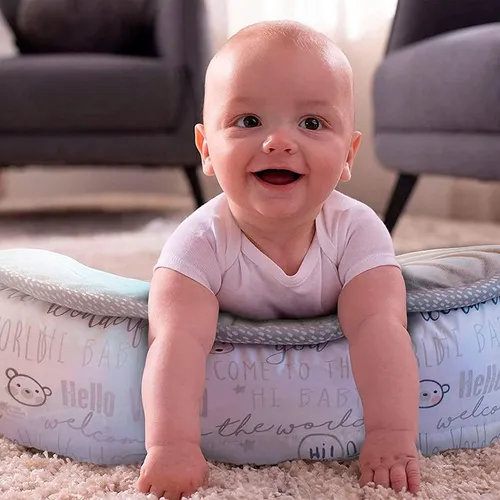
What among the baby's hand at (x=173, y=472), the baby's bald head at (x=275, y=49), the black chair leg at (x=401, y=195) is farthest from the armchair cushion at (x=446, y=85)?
the baby's hand at (x=173, y=472)

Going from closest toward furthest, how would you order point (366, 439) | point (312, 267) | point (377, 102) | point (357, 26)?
point (366, 439) → point (312, 267) → point (377, 102) → point (357, 26)

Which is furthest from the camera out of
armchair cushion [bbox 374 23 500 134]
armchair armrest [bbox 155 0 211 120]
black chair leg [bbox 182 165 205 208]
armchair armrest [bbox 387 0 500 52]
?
black chair leg [bbox 182 165 205 208]

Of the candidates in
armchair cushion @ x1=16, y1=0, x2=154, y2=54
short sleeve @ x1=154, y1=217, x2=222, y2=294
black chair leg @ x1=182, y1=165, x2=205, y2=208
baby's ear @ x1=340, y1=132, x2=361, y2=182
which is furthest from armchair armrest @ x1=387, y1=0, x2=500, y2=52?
short sleeve @ x1=154, y1=217, x2=222, y2=294

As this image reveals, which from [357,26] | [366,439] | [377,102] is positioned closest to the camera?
[366,439]

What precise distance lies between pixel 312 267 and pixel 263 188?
119 millimetres

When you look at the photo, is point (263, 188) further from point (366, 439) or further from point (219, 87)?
point (366, 439)

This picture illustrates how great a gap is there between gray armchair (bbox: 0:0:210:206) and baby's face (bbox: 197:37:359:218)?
1210mm

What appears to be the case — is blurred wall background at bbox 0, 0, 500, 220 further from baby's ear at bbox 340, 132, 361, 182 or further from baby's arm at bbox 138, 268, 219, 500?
baby's arm at bbox 138, 268, 219, 500

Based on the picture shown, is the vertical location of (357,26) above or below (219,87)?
below

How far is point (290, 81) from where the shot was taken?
71 centimetres

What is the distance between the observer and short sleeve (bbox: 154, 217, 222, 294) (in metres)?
0.75

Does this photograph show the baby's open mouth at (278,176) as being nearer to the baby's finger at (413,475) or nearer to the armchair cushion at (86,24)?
the baby's finger at (413,475)

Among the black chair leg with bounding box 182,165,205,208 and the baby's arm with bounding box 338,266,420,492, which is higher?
the baby's arm with bounding box 338,266,420,492

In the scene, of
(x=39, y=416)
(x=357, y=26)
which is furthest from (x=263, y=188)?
(x=357, y=26)
